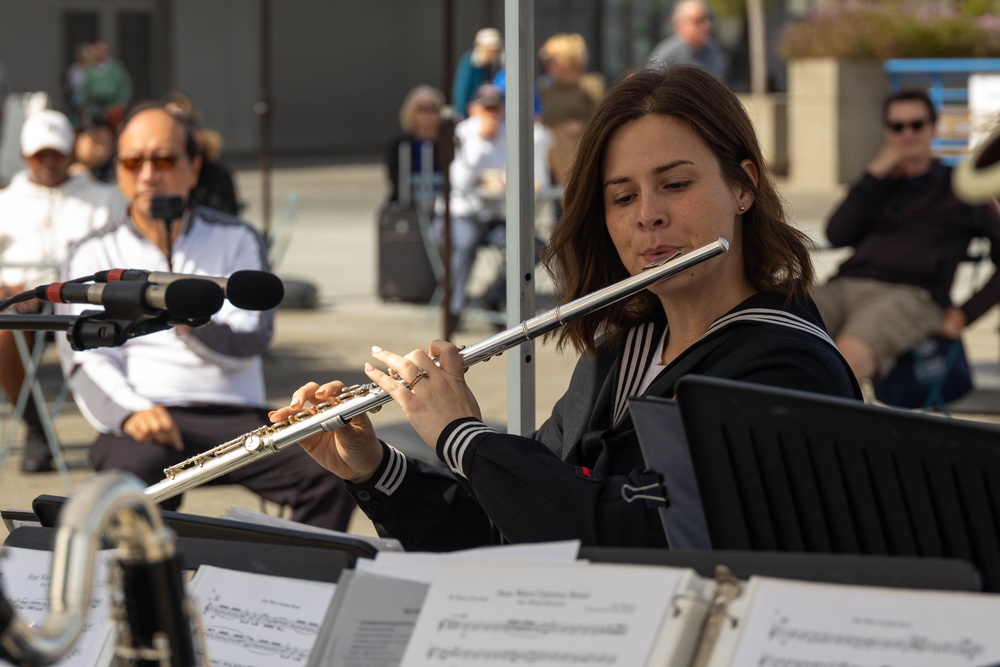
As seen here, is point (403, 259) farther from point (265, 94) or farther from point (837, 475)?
point (837, 475)

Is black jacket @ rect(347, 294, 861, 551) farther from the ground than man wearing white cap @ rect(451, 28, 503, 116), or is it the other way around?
man wearing white cap @ rect(451, 28, 503, 116)

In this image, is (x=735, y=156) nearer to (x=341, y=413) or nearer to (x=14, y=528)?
(x=341, y=413)

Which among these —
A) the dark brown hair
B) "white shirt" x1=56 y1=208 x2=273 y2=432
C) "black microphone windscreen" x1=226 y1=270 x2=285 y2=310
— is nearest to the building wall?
"white shirt" x1=56 y1=208 x2=273 y2=432

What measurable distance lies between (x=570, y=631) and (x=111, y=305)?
64 cm

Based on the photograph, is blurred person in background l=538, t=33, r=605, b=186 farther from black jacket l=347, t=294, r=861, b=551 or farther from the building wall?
the building wall

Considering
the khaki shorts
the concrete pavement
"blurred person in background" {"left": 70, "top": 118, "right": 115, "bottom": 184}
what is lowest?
the concrete pavement

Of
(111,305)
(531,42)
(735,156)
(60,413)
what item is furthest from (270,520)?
(60,413)

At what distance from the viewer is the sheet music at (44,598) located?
147 cm

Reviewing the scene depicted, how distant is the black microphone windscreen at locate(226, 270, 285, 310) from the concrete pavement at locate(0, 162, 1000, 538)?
766mm

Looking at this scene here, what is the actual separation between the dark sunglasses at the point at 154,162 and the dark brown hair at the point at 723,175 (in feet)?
5.40

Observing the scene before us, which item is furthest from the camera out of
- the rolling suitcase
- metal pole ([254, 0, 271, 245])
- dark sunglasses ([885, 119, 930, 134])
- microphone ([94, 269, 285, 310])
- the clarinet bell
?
the rolling suitcase

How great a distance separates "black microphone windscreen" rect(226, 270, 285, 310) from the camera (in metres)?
1.68

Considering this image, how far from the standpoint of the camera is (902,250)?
461cm

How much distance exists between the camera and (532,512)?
1839mm
